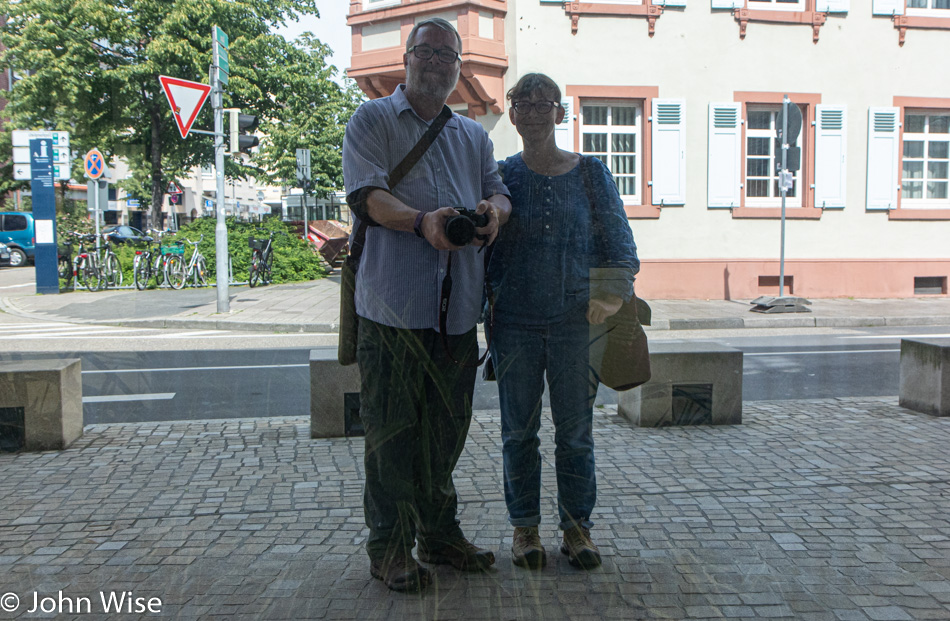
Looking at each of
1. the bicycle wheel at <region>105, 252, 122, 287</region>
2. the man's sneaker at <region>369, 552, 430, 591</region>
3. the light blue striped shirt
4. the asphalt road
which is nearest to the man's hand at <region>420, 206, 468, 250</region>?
the light blue striped shirt

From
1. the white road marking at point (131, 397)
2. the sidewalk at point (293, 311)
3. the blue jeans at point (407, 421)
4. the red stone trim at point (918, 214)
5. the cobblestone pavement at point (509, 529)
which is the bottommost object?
the white road marking at point (131, 397)

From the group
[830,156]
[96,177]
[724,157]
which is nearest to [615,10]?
[724,157]

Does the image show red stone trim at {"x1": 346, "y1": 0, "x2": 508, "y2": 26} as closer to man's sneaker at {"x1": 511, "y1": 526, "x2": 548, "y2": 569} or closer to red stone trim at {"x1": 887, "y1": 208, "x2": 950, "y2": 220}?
red stone trim at {"x1": 887, "y1": 208, "x2": 950, "y2": 220}

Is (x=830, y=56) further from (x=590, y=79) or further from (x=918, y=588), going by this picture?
(x=918, y=588)

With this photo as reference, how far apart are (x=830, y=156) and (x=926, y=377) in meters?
10.7

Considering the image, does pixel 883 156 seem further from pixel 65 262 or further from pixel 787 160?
pixel 65 262

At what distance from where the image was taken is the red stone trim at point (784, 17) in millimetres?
14828

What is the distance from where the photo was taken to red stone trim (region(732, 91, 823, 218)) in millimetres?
15047

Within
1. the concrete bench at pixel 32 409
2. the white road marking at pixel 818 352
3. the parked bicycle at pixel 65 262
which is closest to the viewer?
the concrete bench at pixel 32 409

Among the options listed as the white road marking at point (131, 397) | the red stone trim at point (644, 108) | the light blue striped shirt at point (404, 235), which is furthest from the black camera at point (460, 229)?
the red stone trim at point (644, 108)

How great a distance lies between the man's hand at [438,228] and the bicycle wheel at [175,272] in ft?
51.6

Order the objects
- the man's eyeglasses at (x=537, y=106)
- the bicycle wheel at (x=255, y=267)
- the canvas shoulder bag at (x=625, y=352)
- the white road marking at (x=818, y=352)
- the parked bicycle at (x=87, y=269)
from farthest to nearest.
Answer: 1. the bicycle wheel at (x=255, y=267)
2. the parked bicycle at (x=87, y=269)
3. the white road marking at (x=818, y=352)
4. the canvas shoulder bag at (x=625, y=352)
5. the man's eyeglasses at (x=537, y=106)

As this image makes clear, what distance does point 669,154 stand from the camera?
49.1 ft

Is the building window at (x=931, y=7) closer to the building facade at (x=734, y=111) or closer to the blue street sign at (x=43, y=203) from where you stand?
the building facade at (x=734, y=111)
